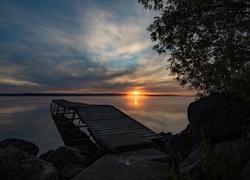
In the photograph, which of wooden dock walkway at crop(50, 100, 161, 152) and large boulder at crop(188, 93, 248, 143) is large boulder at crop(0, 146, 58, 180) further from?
large boulder at crop(188, 93, 248, 143)

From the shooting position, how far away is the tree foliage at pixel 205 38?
26.8 ft

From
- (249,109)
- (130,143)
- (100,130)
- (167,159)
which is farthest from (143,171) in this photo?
(100,130)

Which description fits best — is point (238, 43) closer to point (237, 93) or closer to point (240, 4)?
point (240, 4)

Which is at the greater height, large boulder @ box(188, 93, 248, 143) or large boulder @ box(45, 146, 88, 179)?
large boulder @ box(188, 93, 248, 143)

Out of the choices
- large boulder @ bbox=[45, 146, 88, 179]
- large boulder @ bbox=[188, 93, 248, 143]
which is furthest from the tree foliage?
A: large boulder @ bbox=[45, 146, 88, 179]

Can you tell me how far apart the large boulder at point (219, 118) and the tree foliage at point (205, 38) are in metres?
1.98

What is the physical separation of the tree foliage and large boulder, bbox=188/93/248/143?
1981mm

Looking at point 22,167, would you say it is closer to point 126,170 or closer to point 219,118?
point 126,170

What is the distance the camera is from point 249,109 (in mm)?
5812

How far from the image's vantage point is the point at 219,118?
5.66m

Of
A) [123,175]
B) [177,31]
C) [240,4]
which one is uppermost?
[240,4]

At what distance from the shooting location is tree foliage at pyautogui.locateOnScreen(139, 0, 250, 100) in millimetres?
8156

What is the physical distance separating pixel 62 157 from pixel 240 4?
9.05 m

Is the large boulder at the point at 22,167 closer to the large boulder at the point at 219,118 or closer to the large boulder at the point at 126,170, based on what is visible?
the large boulder at the point at 126,170
